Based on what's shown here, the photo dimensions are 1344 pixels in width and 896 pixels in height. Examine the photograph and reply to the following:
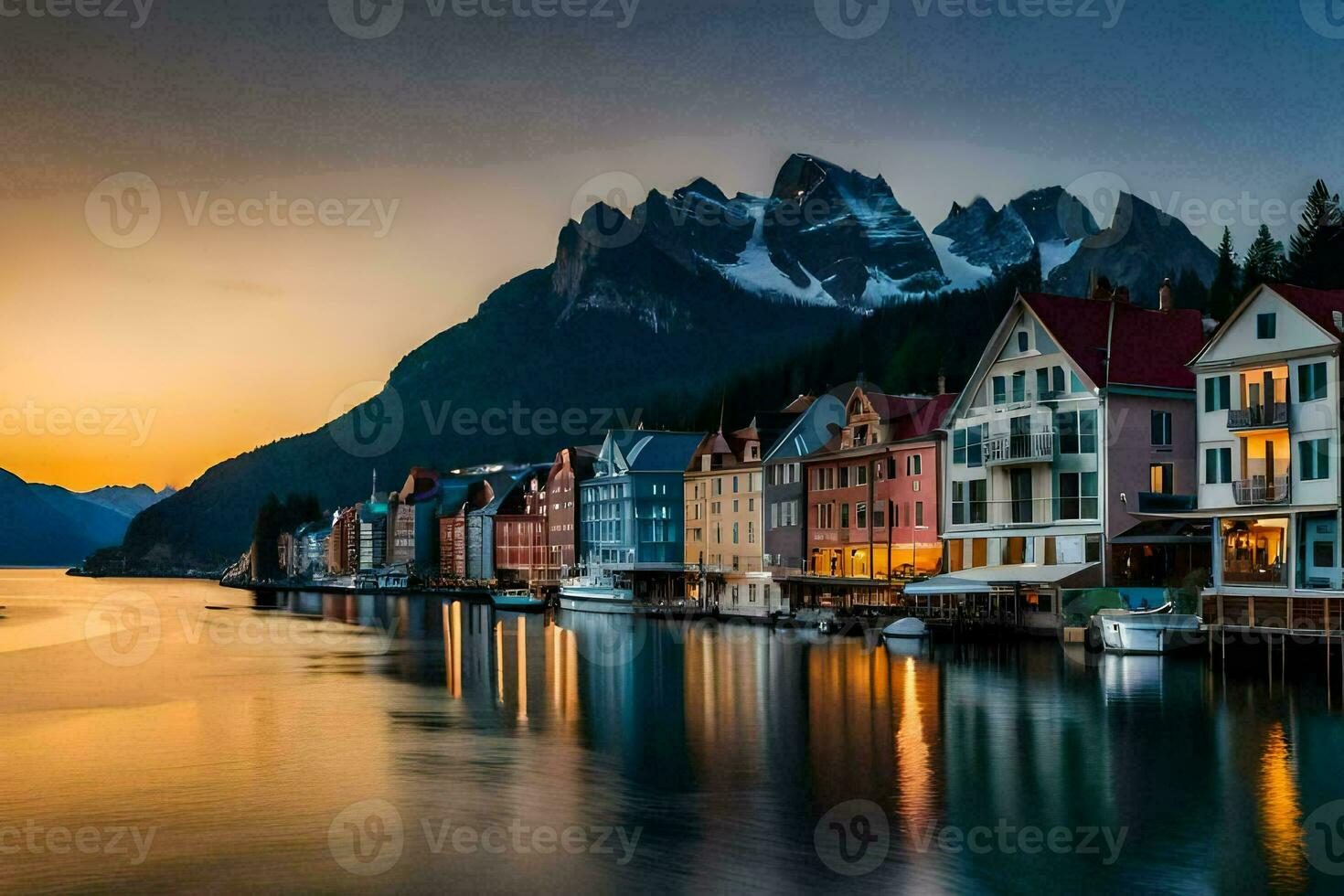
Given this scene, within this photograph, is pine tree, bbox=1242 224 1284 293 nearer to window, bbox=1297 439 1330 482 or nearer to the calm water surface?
window, bbox=1297 439 1330 482

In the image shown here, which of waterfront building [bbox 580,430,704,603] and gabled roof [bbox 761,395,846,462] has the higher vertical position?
gabled roof [bbox 761,395,846,462]

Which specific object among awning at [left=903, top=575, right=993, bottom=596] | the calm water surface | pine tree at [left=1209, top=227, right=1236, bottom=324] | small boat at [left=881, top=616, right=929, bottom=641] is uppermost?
pine tree at [left=1209, top=227, right=1236, bottom=324]

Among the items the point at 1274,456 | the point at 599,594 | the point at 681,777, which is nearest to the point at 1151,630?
the point at 1274,456

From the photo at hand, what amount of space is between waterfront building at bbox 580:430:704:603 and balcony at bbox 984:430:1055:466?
5211 centimetres

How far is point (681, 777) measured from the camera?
3712cm

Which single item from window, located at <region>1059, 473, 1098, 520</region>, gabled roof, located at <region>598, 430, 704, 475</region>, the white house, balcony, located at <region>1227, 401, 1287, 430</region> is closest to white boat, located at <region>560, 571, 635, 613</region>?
gabled roof, located at <region>598, 430, 704, 475</region>

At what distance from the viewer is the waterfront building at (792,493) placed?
105812 mm

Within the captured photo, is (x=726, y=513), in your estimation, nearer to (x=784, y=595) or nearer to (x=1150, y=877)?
(x=784, y=595)

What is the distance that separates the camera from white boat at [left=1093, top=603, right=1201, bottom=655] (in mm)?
65062

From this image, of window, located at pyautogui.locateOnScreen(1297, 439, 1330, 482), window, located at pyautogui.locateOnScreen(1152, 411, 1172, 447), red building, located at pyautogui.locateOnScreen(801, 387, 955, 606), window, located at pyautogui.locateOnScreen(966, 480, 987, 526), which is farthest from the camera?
red building, located at pyautogui.locateOnScreen(801, 387, 955, 606)

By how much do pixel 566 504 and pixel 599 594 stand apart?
136 feet

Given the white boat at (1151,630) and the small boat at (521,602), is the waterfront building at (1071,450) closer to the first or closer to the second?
the white boat at (1151,630)

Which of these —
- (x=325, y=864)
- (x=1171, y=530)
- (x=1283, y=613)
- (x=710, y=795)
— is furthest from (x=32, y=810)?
(x=1171, y=530)

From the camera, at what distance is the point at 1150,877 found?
26375mm
